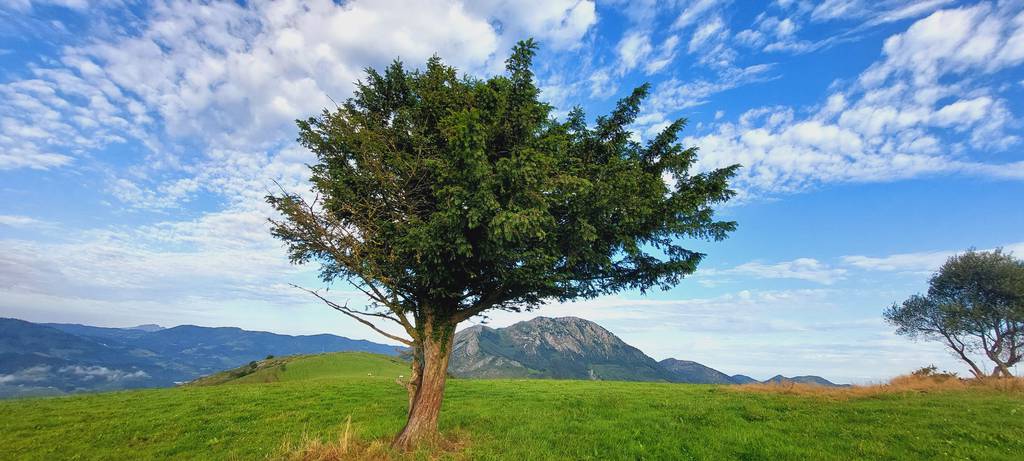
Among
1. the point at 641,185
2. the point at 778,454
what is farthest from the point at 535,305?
the point at 778,454

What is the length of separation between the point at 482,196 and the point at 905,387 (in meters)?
29.5

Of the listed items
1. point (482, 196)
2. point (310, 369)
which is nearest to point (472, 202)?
point (482, 196)

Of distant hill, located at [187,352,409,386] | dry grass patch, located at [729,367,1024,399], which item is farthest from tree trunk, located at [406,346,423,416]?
distant hill, located at [187,352,409,386]

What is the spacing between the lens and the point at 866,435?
14.3 m

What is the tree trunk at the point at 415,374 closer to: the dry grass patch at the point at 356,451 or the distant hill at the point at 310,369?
the dry grass patch at the point at 356,451

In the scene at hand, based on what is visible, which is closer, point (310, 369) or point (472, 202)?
point (472, 202)

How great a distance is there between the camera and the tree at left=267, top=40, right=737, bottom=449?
1201 cm

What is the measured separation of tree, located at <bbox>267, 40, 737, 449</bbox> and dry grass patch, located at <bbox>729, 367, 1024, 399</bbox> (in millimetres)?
16910

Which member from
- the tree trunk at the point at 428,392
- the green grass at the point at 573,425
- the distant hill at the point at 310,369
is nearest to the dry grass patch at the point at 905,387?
the green grass at the point at 573,425

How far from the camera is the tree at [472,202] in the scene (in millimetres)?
12008

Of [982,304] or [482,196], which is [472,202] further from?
[982,304]

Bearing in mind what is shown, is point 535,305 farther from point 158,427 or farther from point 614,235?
point 158,427

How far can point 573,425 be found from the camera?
17.2m

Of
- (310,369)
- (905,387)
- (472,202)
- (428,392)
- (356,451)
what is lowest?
(310,369)
